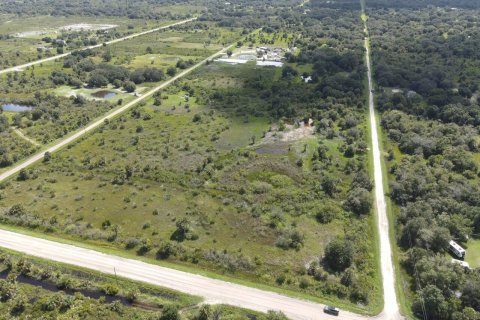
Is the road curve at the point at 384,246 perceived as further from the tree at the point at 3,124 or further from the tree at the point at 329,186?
the tree at the point at 3,124

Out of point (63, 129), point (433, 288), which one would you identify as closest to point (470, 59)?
point (433, 288)

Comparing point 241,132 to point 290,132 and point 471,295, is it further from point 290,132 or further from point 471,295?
point 471,295

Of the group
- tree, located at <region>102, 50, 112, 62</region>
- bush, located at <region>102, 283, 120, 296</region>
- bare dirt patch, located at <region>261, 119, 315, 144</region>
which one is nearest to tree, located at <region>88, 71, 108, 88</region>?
Result: tree, located at <region>102, 50, 112, 62</region>

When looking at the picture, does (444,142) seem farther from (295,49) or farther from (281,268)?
(295,49)

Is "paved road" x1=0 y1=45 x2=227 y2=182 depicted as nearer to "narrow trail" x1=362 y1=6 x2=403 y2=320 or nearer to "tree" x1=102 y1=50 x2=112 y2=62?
"tree" x1=102 y1=50 x2=112 y2=62

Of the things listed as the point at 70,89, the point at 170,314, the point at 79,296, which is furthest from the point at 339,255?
→ the point at 70,89

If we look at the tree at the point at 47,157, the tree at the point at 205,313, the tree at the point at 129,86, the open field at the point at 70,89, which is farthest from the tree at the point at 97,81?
the tree at the point at 205,313
